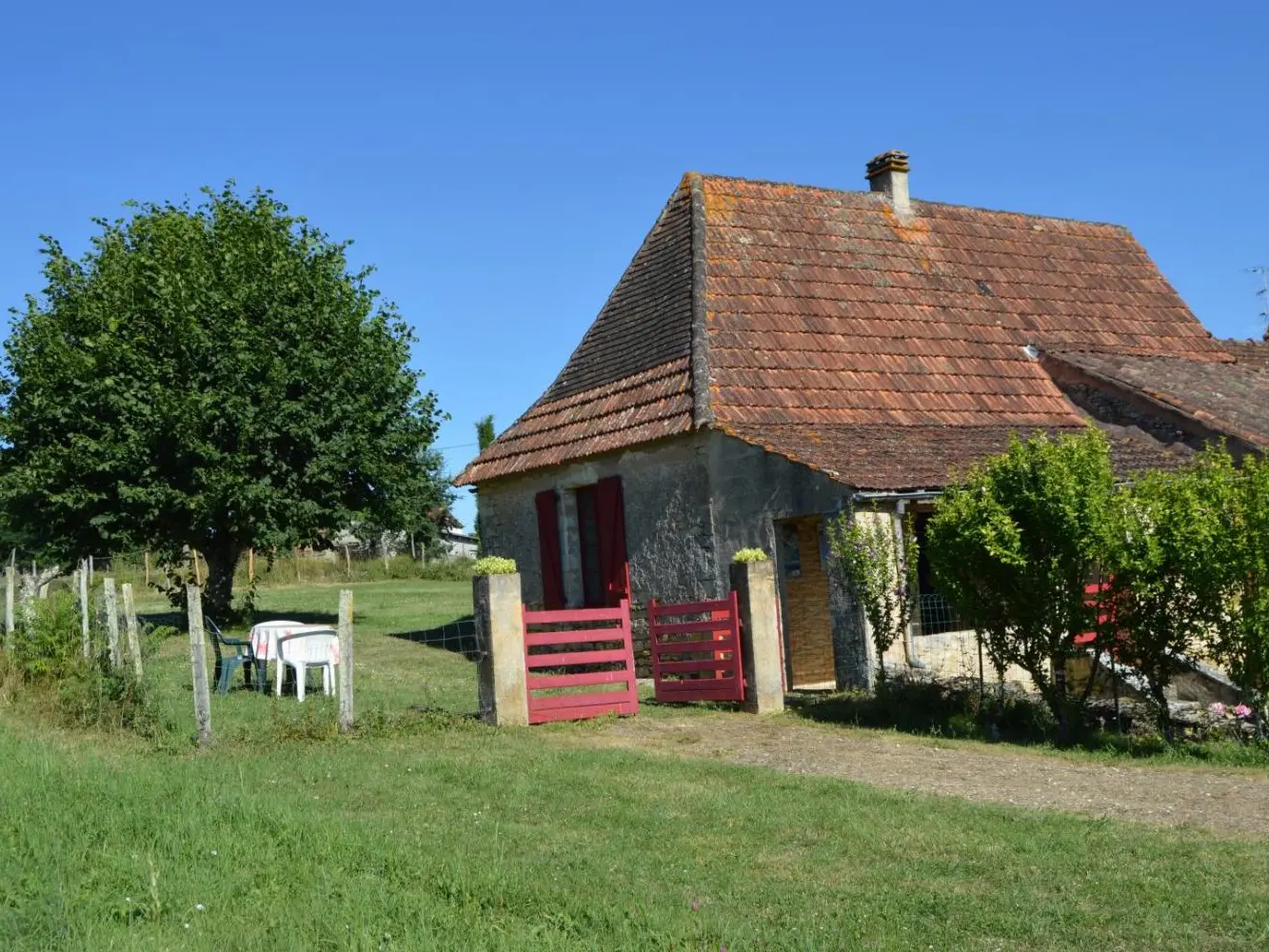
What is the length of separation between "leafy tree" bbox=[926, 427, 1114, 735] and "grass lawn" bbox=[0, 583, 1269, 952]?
334 centimetres

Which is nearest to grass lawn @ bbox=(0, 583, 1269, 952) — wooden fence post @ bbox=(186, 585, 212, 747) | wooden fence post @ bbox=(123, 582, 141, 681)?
wooden fence post @ bbox=(186, 585, 212, 747)

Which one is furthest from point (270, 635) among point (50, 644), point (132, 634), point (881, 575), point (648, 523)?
point (881, 575)

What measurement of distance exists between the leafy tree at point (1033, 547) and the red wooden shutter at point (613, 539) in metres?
6.68

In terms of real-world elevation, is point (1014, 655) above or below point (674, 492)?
below

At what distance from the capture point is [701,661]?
571 inches

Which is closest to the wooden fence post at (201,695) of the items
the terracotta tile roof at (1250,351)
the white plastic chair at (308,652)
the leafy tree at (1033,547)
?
the white plastic chair at (308,652)

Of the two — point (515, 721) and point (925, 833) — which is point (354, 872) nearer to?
point (925, 833)

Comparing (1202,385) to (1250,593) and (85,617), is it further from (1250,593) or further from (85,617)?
(85,617)

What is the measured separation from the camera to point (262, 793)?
856cm

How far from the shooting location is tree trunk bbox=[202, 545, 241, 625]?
2581 cm

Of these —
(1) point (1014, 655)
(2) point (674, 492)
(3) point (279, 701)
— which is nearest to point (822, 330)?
(2) point (674, 492)

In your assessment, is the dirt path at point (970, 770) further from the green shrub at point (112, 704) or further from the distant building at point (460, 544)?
the distant building at point (460, 544)

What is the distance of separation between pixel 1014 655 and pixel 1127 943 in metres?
6.88

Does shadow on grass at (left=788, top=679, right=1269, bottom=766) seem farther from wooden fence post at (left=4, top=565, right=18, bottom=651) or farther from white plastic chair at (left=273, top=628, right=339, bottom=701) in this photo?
wooden fence post at (left=4, top=565, right=18, bottom=651)
